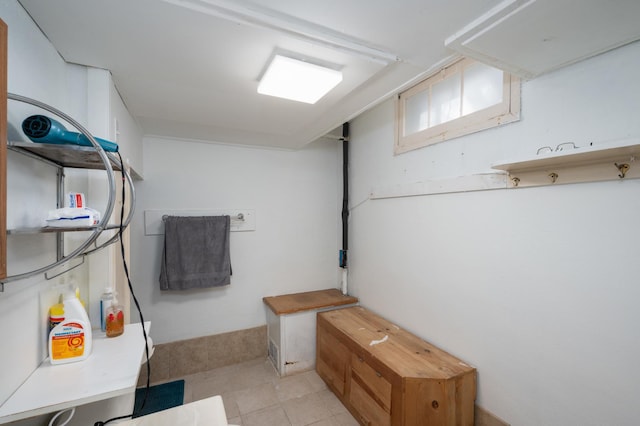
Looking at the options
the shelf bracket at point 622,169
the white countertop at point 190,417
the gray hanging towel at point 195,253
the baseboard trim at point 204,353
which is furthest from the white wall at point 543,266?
the gray hanging towel at point 195,253

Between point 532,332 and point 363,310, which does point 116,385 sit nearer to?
point 532,332

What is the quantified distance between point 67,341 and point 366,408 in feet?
5.56

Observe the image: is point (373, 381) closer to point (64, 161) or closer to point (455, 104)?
point (455, 104)

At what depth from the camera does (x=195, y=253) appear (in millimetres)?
2480

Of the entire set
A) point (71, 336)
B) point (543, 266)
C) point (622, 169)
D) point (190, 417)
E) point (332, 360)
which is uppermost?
point (622, 169)

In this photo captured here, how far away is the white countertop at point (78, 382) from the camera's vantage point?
2.75 feet

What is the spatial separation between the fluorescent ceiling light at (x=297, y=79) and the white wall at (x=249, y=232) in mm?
1398

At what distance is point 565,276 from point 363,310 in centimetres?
162

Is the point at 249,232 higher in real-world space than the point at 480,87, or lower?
lower

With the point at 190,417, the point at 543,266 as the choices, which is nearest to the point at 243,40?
the point at 190,417

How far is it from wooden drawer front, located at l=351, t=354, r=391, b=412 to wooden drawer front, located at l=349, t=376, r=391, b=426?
0.04m

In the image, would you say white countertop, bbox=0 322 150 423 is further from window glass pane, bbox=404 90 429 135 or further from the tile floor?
window glass pane, bbox=404 90 429 135

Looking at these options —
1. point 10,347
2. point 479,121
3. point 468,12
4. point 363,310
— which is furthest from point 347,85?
point 363,310

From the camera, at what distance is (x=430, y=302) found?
76.9 inches
